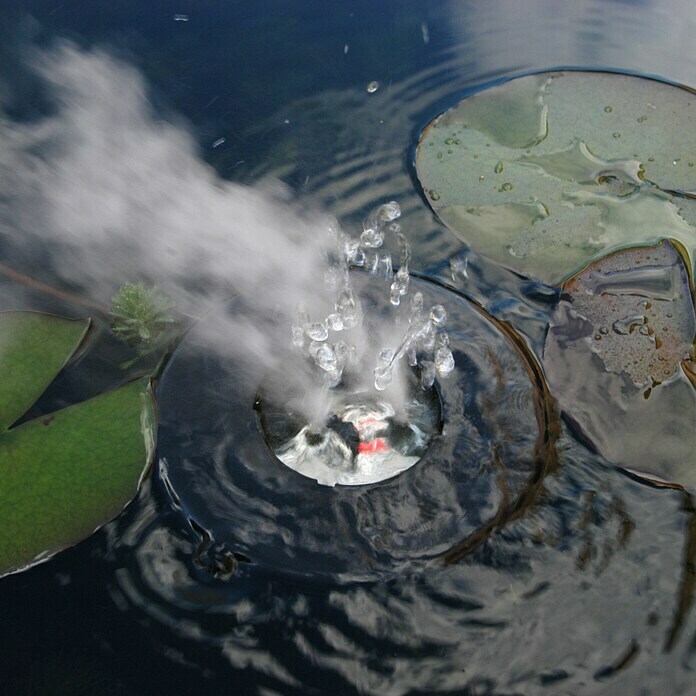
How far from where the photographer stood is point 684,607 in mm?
1517

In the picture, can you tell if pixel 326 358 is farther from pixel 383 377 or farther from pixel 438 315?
pixel 438 315

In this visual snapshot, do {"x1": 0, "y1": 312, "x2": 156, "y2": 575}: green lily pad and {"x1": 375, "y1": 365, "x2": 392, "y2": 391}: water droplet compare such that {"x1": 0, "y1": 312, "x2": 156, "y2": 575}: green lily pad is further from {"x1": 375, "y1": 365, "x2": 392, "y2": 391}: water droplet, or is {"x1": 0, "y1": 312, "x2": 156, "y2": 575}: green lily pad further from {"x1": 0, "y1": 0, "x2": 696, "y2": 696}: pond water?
{"x1": 375, "y1": 365, "x2": 392, "y2": 391}: water droplet

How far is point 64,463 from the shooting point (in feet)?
5.52

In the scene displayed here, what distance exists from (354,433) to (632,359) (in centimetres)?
80

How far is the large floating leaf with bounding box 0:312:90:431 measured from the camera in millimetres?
1813

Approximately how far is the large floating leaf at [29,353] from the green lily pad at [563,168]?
123cm

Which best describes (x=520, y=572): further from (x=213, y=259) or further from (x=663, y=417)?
(x=213, y=259)

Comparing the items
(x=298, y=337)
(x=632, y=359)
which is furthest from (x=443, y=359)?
(x=632, y=359)

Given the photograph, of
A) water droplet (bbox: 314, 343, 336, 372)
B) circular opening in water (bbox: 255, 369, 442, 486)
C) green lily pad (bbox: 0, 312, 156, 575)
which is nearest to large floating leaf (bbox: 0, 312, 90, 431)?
green lily pad (bbox: 0, 312, 156, 575)

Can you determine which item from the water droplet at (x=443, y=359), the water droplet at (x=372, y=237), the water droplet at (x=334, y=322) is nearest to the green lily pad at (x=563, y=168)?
the water droplet at (x=372, y=237)

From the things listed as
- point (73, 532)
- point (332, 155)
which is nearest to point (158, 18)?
point (332, 155)

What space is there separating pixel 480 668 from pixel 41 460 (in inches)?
43.1

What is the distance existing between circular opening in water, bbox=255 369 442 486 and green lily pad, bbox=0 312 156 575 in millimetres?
318

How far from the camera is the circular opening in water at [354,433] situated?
1697mm
